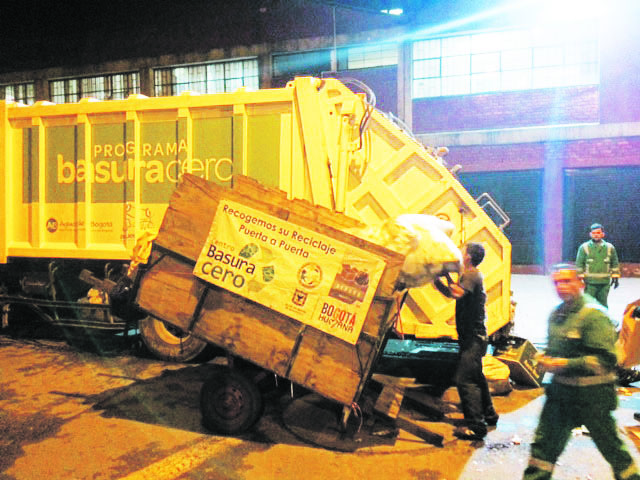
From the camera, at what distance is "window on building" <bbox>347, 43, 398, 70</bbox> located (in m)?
17.8

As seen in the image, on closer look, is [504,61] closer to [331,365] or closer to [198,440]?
[331,365]

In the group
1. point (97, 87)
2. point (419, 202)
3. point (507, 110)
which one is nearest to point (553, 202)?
point (507, 110)

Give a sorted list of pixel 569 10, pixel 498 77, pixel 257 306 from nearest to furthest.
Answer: pixel 257 306
pixel 569 10
pixel 498 77

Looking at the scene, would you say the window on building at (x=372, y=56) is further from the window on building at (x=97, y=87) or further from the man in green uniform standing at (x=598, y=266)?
the man in green uniform standing at (x=598, y=266)

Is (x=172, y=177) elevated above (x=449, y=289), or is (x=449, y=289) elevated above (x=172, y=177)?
(x=172, y=177)

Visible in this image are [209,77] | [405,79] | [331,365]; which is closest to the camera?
[331,365]

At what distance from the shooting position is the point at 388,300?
13.8ft

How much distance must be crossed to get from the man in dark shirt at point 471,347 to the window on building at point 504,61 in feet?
43.3

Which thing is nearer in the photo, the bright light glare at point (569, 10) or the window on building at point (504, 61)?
the bright light glare at point (569, 10)

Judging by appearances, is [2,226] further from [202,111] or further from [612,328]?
[612,328]

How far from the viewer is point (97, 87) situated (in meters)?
21.4

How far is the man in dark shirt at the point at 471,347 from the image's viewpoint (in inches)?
184

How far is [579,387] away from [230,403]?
268 cm

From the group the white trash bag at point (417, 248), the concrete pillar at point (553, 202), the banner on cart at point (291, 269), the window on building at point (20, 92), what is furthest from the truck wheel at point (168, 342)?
the window on building at point (20, 92)
